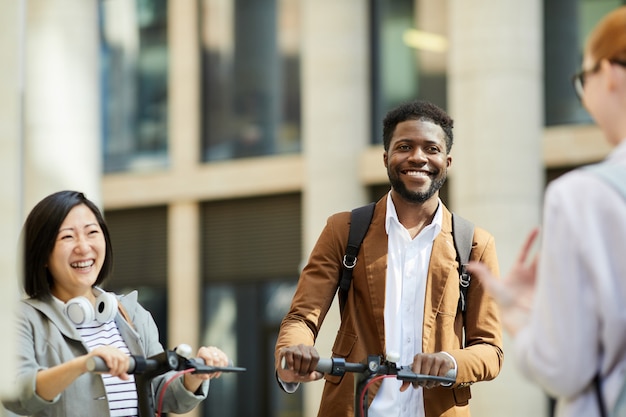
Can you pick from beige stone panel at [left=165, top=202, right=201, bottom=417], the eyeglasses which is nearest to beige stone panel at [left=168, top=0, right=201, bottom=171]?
beige stone panel at [left=165, top=202, right=201, bottom=417]

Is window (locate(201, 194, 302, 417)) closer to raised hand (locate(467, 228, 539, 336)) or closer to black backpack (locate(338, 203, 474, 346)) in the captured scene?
black backpack (locate(338, 203, 474, 346))

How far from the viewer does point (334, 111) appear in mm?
19406

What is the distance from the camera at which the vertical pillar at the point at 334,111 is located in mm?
19344

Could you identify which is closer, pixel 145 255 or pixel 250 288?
pixel 250 288

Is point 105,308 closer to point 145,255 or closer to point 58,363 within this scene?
point 58,363

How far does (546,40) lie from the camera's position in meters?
18.5

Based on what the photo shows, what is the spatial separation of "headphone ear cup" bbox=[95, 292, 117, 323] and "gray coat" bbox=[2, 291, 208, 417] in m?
0.13

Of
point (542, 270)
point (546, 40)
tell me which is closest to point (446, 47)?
point (546, 40)

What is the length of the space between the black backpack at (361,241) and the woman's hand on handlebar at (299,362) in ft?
2.42

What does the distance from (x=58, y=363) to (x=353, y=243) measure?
1.26 metres

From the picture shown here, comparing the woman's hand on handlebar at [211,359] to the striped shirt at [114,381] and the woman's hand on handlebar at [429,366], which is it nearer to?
the striped shirt at [114,381]

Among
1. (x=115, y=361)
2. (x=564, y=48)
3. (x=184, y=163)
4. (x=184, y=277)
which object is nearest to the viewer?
(x=115, y=361)

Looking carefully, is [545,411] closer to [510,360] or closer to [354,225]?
[510,360]

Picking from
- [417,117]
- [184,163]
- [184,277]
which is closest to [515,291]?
[417,117]
